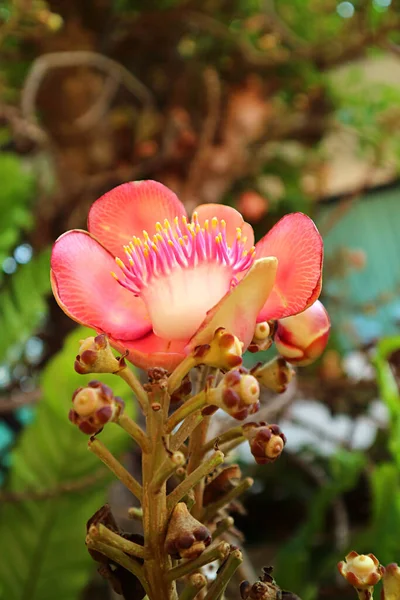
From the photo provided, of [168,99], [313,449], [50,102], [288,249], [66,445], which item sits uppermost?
[288,249]

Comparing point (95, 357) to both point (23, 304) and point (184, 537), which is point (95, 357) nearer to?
point (184, 537)

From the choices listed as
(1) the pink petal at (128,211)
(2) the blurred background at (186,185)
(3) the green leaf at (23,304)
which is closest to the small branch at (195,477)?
(1) the pink petal at (128,211)

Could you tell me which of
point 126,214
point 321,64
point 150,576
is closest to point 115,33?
point 321,64

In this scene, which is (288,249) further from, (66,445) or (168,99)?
(168,99)

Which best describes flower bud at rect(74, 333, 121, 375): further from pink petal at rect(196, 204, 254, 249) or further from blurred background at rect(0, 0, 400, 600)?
blurred background at rect(0, 0, 400, 600)

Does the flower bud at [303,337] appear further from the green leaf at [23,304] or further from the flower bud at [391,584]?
the green leaf at [23,304]

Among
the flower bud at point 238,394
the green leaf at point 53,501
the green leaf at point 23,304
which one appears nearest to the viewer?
the flower bud at point 238,394
